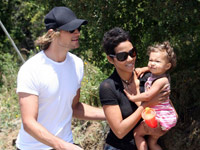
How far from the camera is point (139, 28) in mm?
5203

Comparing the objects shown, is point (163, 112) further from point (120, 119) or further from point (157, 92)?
point (120, 119)

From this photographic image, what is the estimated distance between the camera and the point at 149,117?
8.89ft

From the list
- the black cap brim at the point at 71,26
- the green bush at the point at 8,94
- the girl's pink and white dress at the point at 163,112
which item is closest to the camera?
the black cap brim at the point at 71,26

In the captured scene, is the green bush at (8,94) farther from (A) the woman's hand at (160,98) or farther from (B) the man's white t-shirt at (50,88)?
(A) the woman's hand at (160,98)

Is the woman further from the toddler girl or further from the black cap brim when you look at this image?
the black cap brim

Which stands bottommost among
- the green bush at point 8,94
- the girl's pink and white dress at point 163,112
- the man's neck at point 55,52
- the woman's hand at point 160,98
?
the green bush at point 8,94

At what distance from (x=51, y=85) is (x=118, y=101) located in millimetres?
552

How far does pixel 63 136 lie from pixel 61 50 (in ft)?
2.40

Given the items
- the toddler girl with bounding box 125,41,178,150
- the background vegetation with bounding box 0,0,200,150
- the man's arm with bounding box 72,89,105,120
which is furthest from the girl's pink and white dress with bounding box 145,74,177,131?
the background vegetation with bounding box 0,0,200,150

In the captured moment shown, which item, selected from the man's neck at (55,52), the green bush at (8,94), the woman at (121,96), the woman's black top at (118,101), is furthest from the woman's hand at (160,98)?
the green bush at (8,94)

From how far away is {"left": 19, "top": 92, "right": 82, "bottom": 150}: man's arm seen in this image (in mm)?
2521

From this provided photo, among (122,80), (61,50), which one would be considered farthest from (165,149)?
(61,50)

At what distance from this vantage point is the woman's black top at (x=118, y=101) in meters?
2.78

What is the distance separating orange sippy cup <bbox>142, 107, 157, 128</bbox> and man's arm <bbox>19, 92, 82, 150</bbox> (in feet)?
1.88
